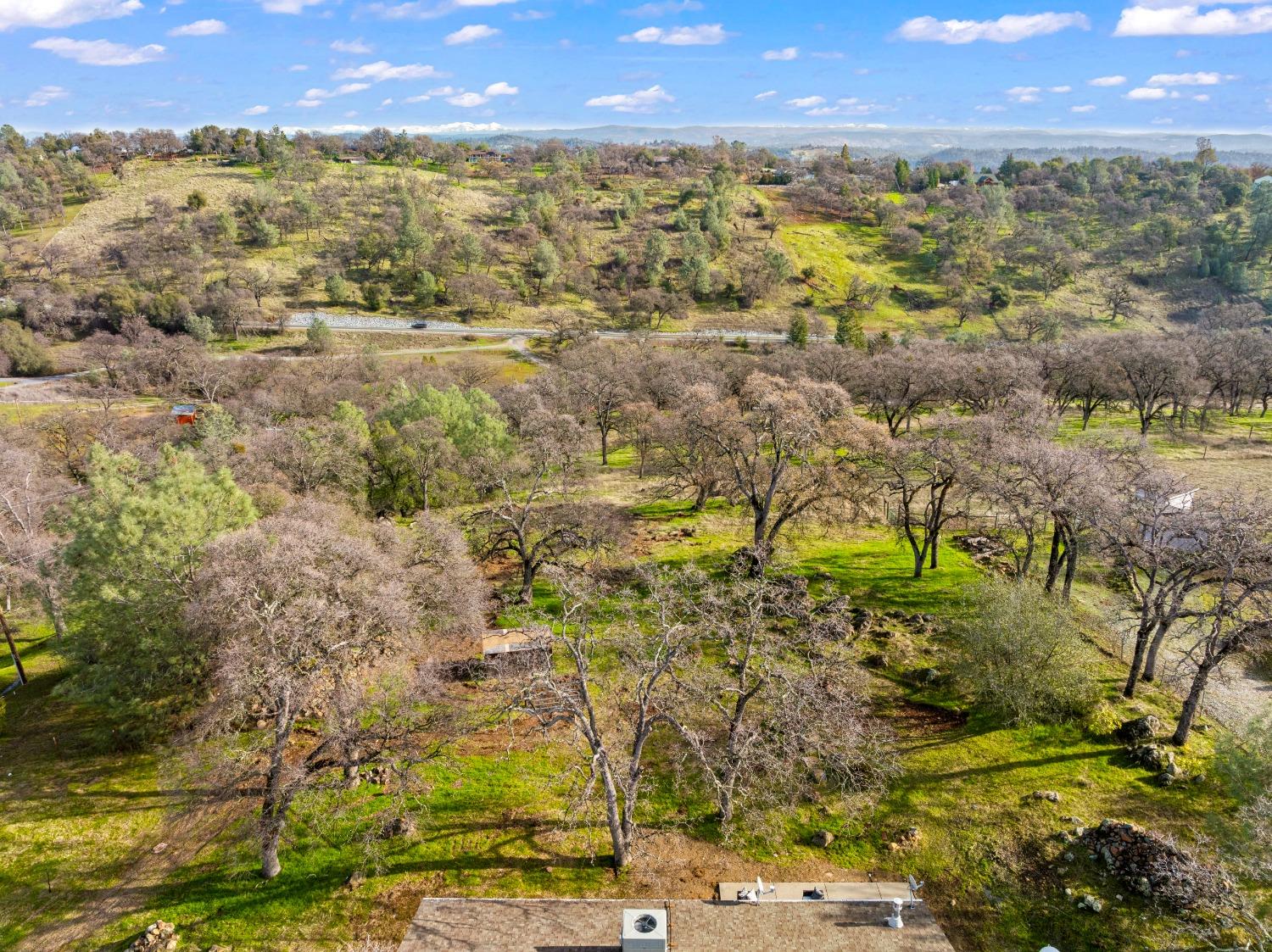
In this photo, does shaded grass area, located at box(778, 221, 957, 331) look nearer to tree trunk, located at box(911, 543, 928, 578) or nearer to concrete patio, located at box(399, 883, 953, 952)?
tree trunk, located at box(911, 543, 928, 578)

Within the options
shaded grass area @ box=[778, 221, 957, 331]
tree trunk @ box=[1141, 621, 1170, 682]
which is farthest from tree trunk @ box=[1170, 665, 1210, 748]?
shaded grass area @ box=[778, 221, 957, 331]

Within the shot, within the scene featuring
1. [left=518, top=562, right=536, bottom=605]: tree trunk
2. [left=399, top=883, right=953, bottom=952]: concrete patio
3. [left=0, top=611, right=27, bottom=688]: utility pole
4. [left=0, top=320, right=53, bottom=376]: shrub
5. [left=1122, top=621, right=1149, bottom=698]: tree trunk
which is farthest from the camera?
[left=0, top=320, right=53, bottom=376]: shrub

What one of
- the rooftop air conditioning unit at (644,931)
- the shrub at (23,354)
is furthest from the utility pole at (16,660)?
the shrub at (23,354)

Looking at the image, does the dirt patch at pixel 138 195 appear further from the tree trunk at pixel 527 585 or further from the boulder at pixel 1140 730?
the boulder at pixel 1140 730

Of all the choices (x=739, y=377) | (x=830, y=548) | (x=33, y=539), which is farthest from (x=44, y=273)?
(x=830, y=548)

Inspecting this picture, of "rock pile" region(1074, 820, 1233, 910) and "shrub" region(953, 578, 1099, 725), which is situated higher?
"shrub" region(953, 578, 1099, 725)

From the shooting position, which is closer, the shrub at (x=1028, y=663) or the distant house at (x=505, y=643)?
the shrub at (x=1028, y=663)
